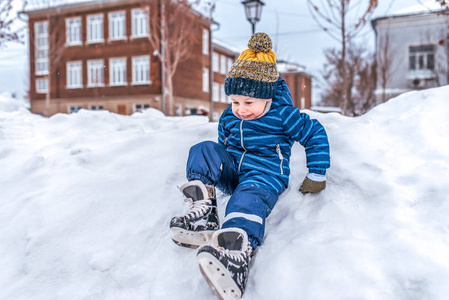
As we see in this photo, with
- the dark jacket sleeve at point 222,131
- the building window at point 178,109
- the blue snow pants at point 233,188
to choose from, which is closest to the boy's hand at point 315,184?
the blue snow pants at point 233,188

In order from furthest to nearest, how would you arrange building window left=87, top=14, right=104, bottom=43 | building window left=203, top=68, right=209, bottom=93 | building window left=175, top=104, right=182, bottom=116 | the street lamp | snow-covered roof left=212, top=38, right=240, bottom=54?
snow-covered roof left=212, top=38, right=240, bottom=54 → building window left=203, top=68, right=209, bottom=93 → building window left=87, top=14, right=104, bottom=43 → building window left=175, top=104, right=182, bottom=116 → the street lamp

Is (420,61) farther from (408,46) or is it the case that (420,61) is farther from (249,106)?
(249,106)

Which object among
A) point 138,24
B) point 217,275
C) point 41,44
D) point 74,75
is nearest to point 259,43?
point 217,275

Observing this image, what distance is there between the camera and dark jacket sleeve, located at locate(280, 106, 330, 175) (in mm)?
2074

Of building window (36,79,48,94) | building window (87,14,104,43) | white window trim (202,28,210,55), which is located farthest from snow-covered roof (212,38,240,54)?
building window (36,79,48,94)

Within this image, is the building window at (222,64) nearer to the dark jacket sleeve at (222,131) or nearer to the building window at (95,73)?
the building window at (95,73)

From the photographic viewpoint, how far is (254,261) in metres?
1.87

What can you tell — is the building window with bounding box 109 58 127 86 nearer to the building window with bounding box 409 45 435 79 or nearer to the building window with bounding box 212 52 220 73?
Result: the building window with bounding box 212 52 220 73

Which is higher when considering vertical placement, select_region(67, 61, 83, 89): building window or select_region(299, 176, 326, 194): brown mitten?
select_region(67, 61, 83, 89): building window

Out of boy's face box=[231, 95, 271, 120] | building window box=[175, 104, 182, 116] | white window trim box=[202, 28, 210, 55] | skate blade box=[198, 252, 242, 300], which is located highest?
white window trim box=[202, 28, 210, 55]

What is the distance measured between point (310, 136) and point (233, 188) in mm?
541

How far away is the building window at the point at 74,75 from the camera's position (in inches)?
911

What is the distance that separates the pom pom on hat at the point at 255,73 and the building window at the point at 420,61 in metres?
20.3

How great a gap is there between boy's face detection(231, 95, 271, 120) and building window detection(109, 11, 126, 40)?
21.7m
